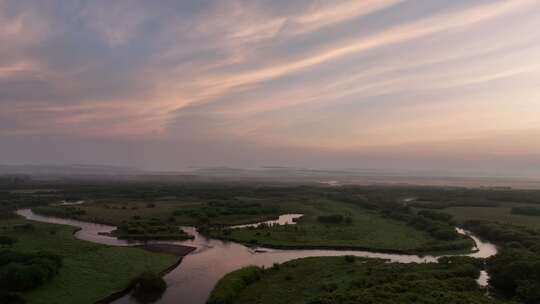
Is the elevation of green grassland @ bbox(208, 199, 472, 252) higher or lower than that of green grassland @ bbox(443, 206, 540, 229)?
lower

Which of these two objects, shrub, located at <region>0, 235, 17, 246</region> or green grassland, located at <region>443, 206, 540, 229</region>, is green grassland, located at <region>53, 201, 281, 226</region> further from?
green grassland, located at <region>443, 206, 540, 229</region>

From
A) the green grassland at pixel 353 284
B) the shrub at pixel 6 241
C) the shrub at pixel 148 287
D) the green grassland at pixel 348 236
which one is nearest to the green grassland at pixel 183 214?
the green grassland at pixel 348 236

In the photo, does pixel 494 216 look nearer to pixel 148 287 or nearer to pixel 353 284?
pixel 353 284

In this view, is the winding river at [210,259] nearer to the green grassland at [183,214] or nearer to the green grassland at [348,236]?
the green grassland at [348,236]

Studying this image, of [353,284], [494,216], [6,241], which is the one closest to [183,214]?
[6,241]

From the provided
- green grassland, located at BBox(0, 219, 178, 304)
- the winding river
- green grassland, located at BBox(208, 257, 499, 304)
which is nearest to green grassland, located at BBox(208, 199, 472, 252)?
the winding river

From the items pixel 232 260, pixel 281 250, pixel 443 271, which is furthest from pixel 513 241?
pixel 232 260
